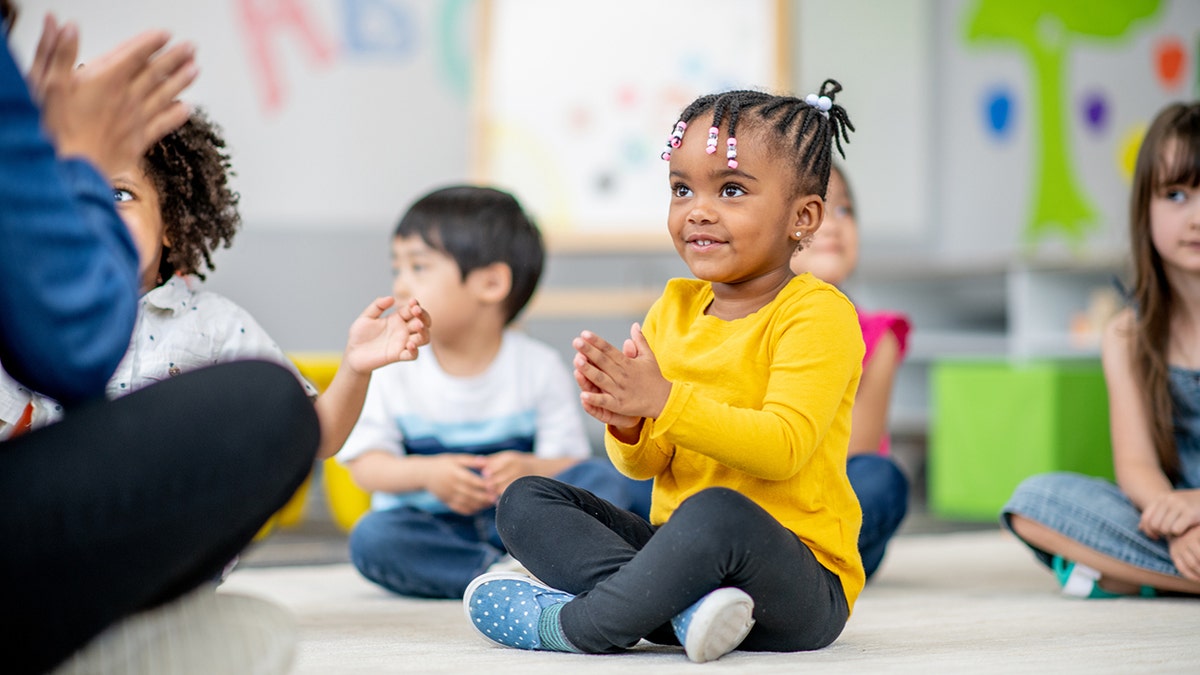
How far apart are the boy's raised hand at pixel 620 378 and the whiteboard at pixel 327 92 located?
276 centimetres

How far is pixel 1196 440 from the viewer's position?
1694 millimetres

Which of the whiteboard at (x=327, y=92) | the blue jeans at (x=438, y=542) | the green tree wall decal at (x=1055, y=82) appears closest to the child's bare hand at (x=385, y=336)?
the blue jeans at (x=438, y=542)

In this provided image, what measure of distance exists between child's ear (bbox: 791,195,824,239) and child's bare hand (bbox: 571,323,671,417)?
228 millimetres

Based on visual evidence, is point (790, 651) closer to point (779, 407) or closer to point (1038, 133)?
point (779, 407)

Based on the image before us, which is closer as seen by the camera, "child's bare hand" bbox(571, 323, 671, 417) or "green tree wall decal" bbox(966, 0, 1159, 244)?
"child's bare hand" bbox(571, 323, 671, 417)

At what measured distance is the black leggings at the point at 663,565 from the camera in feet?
3.44

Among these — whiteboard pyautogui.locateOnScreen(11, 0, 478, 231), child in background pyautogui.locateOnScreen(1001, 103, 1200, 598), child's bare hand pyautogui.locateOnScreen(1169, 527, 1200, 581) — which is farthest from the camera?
whiteboard pyautogui.locateOnScreen(11, 0, 478, 231)

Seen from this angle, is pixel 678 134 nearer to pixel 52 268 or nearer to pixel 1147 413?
pixel 52 268

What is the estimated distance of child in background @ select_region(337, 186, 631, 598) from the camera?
5.57ft

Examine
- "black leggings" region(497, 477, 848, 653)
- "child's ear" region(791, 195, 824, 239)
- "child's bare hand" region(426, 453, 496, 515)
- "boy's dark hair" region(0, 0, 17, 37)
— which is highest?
"boy's dark hair" region(0, 0, 17, 37)

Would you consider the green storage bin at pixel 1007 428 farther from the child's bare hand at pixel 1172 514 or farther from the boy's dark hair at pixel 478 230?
the boy's dark hair at pixel 478 230

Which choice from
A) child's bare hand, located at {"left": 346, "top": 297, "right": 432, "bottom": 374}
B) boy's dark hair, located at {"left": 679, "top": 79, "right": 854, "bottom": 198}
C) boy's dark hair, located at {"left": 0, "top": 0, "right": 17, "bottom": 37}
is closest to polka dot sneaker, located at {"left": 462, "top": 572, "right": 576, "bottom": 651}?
child's bare hand, located at {"left": 346, "top": 297, "right": 432, "bottom": 374}

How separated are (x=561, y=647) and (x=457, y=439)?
691mm

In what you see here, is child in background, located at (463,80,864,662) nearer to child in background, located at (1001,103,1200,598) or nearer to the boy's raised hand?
the boy's raised hand
